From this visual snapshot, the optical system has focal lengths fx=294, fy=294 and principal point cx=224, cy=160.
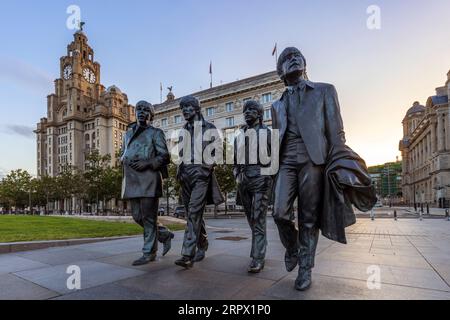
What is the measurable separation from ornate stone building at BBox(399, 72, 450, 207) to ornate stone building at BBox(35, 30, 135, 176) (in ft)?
291

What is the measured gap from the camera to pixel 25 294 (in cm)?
342

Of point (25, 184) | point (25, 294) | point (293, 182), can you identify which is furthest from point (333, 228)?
point (25, 184)

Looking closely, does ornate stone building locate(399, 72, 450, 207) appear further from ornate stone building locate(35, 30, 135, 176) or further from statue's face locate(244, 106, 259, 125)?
ornate stone building locate(35, 30, 135, 176)

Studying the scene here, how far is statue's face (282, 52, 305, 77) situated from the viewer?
3842 mm

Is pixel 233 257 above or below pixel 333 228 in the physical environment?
below

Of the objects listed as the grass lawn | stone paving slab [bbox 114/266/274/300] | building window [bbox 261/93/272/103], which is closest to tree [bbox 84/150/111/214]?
the grass lawn

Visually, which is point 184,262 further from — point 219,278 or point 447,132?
point 447,132

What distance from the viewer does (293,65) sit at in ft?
12.7

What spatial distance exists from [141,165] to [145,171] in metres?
0.16

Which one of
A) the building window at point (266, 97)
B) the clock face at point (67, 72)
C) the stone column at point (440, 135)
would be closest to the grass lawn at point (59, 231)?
the building window at point (266, 97)
